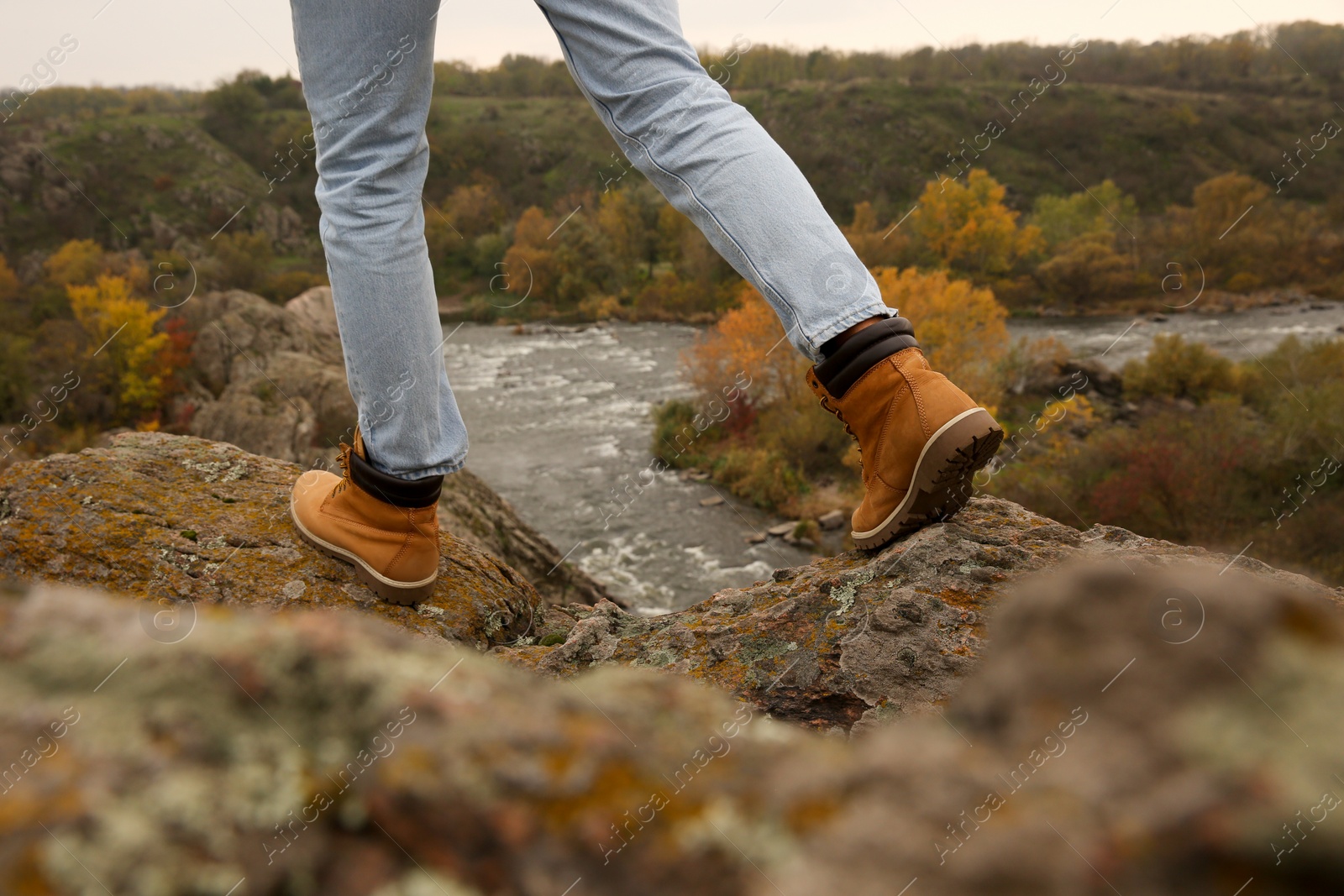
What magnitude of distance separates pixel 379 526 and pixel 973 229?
44729mm

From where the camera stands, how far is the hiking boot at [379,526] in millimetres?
2432

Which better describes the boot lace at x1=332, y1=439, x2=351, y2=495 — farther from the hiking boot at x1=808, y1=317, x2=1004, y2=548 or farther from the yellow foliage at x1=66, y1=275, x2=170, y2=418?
the yellow foliage at x1=66, y1=275, x2=170, y2=418

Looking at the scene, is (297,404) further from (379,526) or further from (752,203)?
(752,203)

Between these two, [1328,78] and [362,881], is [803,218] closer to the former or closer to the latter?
[362,881]

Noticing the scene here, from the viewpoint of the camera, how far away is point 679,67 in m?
1.91

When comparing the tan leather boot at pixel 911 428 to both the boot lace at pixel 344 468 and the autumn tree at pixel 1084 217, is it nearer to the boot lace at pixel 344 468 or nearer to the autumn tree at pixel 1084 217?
the boot lace at pixel 344 468

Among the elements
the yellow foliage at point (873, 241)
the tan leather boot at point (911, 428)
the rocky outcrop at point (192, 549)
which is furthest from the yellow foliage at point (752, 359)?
the tan leather boot at point (911, 428)

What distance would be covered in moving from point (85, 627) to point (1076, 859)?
97 centimetres

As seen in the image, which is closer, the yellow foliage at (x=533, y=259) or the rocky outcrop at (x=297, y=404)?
the rocky outcrop at (x=297, y=404)

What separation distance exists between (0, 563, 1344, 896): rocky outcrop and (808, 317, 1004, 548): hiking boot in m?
1.26

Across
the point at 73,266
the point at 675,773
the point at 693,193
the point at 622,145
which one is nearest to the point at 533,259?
the point at 73,266

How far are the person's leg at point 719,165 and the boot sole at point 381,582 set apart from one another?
150 centimetres

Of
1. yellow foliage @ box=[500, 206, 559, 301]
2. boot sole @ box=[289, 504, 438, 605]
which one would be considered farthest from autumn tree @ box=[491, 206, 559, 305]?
boot sole @ box=[289, 504, 438, 605]

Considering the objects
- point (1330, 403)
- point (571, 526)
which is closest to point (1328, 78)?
point (1330, 403)
